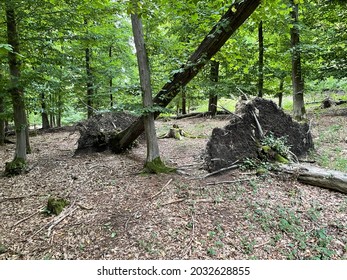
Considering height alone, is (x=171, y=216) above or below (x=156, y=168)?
below

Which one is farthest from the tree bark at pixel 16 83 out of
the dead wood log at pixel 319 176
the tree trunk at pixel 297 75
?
the tree trunk at pixel 297 75

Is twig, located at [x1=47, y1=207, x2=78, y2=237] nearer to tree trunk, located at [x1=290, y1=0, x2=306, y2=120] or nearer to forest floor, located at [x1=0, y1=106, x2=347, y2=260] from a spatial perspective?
forest floor, located at [x1=0, y1=106, x2=347, y2=260]

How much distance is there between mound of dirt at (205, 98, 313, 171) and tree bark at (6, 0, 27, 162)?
485 cm

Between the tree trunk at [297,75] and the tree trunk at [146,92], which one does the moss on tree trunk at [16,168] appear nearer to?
the tree trunk at [146,92]

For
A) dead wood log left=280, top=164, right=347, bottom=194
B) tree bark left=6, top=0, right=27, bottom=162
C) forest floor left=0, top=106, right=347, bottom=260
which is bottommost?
forest floor left=0, top=106, right=347, bottom=260

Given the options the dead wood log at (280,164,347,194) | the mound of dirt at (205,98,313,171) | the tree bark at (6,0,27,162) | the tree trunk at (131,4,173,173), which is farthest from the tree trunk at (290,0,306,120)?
the tree bark at (6,0,27,162)

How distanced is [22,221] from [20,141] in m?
3.24

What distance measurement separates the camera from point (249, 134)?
19.0 ft

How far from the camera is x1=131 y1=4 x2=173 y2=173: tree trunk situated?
505cm

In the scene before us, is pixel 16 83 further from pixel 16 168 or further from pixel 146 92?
pixel 146 92

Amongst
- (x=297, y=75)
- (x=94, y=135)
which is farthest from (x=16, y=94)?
(x=297, y=75)

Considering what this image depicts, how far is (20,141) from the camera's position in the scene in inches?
251

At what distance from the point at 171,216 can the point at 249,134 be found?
3.10m
